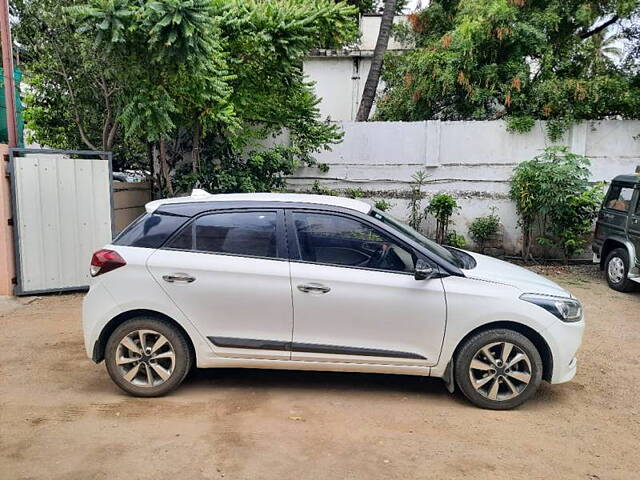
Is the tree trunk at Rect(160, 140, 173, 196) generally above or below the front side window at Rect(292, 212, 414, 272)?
above

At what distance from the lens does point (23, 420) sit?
12.1 feet

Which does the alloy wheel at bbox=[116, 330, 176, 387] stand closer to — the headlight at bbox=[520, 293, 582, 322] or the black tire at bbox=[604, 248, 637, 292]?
the headlight at bbox=[520, 293, 582, 322]

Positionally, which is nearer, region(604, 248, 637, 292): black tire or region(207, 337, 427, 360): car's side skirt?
region(207, 337, 427, 360): car's side skirt

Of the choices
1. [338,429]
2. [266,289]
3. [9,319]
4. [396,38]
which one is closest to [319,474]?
[338,429]

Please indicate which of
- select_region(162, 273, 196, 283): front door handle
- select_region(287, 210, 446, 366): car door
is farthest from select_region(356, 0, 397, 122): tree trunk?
select_region(162, 273, 196, 283): front door handle

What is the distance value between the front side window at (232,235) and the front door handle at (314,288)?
345 millimetres

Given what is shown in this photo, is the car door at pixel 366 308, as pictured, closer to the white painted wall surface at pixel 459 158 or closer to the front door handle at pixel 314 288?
the front door handle at pixel 314 288

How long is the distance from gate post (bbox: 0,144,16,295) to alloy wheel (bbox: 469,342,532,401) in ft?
19.9

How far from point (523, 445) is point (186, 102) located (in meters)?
6.02

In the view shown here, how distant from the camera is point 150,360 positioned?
400 cm

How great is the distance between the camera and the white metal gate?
6782 millimetres

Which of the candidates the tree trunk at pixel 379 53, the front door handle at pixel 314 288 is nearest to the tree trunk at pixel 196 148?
the tree trunk at pixel 379 53

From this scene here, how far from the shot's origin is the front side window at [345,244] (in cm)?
397

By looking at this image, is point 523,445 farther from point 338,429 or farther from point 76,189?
point 76,189
